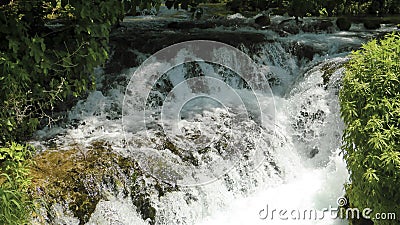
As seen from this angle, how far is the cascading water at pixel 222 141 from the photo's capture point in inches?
204

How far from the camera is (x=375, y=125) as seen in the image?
147 inches

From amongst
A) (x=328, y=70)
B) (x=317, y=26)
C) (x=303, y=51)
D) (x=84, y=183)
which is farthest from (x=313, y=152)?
(x=317, y=26)

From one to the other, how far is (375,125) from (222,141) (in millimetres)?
2425

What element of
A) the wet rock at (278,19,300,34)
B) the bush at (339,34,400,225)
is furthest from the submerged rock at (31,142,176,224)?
the wet rock at (278,19,300,34)

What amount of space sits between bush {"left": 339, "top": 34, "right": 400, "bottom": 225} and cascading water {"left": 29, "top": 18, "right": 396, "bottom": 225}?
1.25 meters

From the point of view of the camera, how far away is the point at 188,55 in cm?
742

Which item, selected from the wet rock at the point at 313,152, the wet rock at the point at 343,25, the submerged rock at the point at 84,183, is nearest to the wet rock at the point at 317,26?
the wet rock at the point at 343,25

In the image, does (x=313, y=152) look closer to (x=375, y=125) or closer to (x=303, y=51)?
(x=303, y=51)

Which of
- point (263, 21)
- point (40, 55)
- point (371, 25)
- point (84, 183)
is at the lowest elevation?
point (84, 183)

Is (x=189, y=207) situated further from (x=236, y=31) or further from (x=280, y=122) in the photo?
(x=236, y=31)

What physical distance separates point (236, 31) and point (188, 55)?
6.41 feet

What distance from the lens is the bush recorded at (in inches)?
145

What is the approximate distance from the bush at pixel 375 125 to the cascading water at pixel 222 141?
4.12ft

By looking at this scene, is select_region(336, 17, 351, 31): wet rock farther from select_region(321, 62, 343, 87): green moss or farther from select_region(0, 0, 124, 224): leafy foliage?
select_region(0, 0, 124, 224): leafy foliage
